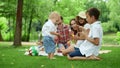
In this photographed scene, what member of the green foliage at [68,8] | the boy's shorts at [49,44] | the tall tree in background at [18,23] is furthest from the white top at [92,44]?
the green foliage at [68,8]

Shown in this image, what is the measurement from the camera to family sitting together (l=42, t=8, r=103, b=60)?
8633 millimetres

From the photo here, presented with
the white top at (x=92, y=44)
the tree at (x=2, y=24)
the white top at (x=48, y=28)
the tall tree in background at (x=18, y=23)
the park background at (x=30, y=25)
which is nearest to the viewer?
the white top at (x=92, y=44)

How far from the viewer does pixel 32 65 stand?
7797 mm

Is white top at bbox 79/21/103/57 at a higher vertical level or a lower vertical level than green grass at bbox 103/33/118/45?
higher

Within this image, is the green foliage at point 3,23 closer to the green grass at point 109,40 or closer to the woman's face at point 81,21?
the green grass at point 109,40

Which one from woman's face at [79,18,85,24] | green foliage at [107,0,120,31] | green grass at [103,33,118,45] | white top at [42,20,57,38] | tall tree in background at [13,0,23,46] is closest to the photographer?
white top at [42,20,57,38]

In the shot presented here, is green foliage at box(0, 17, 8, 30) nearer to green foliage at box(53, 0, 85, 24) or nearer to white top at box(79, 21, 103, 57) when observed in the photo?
green foliage at box(53, 0, 85, 24)

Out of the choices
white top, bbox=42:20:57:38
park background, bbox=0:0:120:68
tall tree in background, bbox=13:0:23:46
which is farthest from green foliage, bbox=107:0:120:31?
white top, bbox=42:20:57:38

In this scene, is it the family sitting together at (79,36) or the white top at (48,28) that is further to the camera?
the white top at (48,28)

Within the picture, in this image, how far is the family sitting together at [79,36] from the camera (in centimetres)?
863

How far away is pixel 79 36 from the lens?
31.2 ft

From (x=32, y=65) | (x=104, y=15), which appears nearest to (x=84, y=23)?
(x=32, y=65)

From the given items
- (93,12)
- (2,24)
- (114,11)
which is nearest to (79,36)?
(93,12)

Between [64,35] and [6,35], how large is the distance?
82.5 ft
